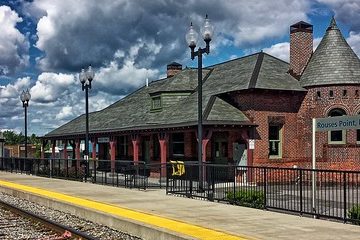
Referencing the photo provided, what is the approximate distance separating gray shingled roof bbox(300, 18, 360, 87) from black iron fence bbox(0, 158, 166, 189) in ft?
32.6

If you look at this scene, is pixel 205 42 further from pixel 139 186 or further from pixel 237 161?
pixel 237 161

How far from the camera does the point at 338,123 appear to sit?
456 inches

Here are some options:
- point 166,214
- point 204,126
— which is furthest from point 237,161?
point 166,214

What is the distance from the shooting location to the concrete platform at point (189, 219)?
938 centimetres

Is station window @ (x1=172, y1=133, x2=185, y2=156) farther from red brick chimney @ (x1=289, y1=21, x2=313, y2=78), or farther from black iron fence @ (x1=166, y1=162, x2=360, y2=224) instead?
black iron fence @ (x1=166, y1=162, x2=360, y2=224)

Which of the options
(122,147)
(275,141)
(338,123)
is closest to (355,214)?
(338,123)

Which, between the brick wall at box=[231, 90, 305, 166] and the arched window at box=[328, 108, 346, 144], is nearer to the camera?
the brick wall at box=[231, 90, 305, 166]

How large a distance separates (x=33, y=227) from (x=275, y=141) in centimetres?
1799

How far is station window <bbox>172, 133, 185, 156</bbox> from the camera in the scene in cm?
3116

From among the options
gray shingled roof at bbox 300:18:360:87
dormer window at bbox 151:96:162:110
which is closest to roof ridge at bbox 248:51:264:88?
gray shingled roof at bbox 300:18:360:87

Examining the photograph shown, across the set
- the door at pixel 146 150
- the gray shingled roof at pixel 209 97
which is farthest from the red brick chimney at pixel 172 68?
the door at pixel 146 150

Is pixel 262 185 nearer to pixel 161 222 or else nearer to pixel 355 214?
pixel 355 214

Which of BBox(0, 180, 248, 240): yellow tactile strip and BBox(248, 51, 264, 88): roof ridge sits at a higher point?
BBox(248, 51, 264, 88): roof ridge

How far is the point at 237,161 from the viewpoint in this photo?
27359 mm
